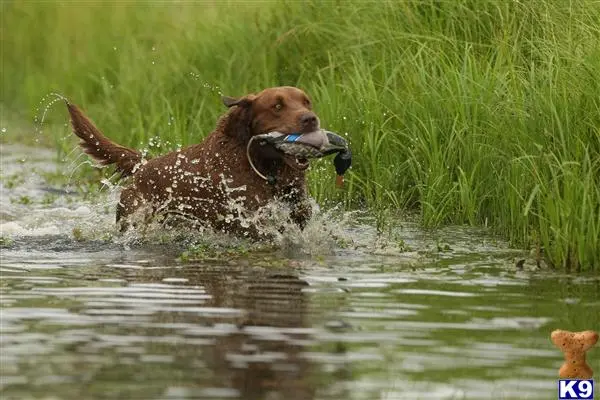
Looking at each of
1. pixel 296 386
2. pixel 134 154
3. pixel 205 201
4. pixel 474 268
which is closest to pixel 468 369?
pixel 296 386

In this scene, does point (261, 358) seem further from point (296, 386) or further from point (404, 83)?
point (404, 83)

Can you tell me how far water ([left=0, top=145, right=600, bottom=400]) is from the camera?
17.7ft

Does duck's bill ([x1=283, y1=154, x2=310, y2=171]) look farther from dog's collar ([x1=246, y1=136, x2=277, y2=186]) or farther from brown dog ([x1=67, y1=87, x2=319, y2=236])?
dog's collar ([x1=246, y1=136, x2=277, y2=186])

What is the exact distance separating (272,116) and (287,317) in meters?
3.04

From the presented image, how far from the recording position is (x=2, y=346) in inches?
235

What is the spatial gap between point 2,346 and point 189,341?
2.51 feet

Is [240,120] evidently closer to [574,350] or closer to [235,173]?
[235,173]

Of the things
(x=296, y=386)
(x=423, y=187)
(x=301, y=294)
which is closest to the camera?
(x=296, y=386)

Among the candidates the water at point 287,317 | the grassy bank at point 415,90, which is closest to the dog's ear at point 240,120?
the water at point 287,317

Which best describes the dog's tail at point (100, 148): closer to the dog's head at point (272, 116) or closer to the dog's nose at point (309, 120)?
the dog's head at point (272, 116)

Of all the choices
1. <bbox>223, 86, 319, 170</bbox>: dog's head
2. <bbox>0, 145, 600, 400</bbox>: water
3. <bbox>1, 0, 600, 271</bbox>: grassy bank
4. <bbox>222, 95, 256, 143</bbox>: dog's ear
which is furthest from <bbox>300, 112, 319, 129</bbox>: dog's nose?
<bbox>1, 0, 600, 271</bbox>: grassy bank

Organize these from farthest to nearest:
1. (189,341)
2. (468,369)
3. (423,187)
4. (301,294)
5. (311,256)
Result: (423,187)
(311,256)
(301,294)
(189,341)
(468,369)

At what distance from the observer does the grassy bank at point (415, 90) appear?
8.95 meters

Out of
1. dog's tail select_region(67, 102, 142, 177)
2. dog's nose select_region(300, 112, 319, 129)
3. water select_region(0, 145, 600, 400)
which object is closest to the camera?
water select_region(0, 145, 600, 400)
